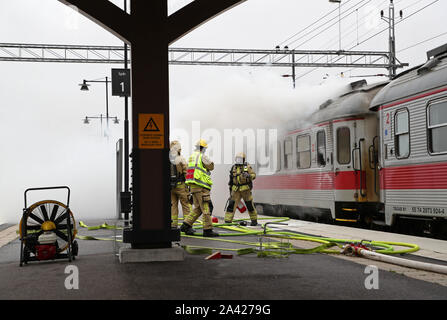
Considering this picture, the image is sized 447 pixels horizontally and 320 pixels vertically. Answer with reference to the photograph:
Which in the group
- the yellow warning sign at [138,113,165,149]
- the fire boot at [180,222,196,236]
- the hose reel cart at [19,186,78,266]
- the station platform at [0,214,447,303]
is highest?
the yellow warning sign at [138,113,165,149]

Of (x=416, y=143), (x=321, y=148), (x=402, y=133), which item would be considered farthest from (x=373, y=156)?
(x=416, y=143)

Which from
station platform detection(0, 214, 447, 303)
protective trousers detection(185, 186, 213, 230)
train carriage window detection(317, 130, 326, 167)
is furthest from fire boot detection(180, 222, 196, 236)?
train carriage window detection(317, 130, 326, 167)

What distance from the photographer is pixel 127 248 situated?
774cm

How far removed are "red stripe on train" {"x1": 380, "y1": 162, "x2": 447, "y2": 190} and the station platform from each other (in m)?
1.94

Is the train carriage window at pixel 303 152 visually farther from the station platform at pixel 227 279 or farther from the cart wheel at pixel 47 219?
the cart wheel at pixel 47 219

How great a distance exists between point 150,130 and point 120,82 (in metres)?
9.25

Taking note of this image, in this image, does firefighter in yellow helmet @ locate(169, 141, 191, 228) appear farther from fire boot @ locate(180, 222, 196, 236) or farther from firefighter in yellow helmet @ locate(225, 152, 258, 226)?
firefighter in yellow helmet @ locate(225, 152, 258, 226)

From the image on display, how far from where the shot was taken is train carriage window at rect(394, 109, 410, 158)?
11.3 m

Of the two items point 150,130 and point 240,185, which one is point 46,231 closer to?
point 150,130

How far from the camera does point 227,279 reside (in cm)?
Answer: 604

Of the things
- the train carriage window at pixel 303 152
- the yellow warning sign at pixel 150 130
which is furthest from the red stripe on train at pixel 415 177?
the yellow warning sign at pixel 150 130

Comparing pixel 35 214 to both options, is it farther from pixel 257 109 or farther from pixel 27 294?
pixel 257 109

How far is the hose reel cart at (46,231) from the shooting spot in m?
7.54
